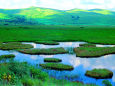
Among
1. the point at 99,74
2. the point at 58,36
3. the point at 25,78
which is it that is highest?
the point at 25,78

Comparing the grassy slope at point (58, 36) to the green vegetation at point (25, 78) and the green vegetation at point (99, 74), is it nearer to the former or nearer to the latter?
the green vegetation at point (99, 74)

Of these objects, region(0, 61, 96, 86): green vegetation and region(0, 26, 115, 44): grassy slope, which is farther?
region(0, 26, 115, 44): grassy slope

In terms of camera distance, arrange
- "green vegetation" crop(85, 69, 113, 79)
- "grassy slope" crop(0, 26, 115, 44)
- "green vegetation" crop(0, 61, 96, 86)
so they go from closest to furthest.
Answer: "green vegetation" crop(0, 61, 96, 86)
"green vegetation" crop(85, 69, 113, 79)
"grassy slope" crop(0, 26, 115, 44)

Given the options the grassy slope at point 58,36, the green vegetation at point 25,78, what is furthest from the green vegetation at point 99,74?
the grassy slope at point 58,36

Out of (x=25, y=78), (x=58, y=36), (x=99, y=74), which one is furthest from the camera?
(x=58, y=36)

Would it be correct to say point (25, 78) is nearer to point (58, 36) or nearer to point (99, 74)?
point (99, 74)

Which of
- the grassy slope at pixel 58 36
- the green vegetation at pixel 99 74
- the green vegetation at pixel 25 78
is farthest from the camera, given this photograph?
the grassy slope at pixel 58 36

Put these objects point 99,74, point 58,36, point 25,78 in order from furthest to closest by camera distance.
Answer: point 58,36, point 99,74, point 25,78

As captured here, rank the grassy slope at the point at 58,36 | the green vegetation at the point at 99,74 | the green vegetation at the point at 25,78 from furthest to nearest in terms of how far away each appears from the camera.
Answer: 1. the grassy slope at the point at 58,36
2. the green vegetation at the point at 99,74
3. the green vegetation at the point at 25,78

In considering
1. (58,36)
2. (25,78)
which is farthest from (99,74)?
(58,36)

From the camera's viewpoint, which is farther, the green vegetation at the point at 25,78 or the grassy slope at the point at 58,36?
the grassy slope at the point at 58,36

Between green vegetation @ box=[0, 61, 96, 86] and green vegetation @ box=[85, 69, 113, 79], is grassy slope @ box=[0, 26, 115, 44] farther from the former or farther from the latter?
green vegetation @ box=[0, 61, 96, 86]

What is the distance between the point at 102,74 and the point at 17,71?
31.0ft

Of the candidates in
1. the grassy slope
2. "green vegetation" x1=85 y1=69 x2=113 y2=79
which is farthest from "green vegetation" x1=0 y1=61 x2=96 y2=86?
the grassy slope
